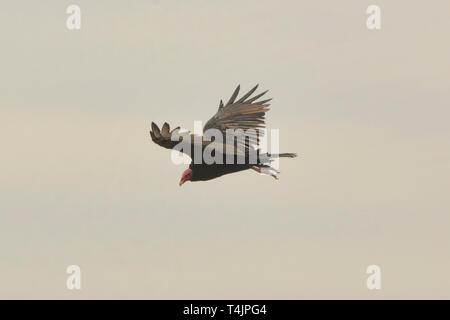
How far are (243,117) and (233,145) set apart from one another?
2.67 ft

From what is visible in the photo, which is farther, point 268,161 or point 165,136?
point 268,161

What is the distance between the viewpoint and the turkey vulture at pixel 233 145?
26.4 metres

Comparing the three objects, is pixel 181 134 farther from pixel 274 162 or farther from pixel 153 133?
pixel 274 162

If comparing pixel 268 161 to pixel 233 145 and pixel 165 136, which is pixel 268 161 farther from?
pixel 165 136

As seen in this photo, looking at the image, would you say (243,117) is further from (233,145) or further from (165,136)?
(165,136)

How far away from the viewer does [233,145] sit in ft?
87.9

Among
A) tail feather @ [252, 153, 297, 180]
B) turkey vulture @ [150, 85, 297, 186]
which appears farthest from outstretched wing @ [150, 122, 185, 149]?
tail feather @ [252, 153, 297, 180]

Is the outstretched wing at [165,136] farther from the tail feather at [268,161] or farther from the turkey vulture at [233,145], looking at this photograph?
the tail feather at [268,161]

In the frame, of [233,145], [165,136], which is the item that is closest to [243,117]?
[233,145]

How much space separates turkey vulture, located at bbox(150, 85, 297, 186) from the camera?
26391mm

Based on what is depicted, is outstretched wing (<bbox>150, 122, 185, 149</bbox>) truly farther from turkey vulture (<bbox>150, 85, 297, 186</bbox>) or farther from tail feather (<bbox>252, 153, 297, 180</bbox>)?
tail feather (<bbox>252, 153, 297, 180</bbox>)

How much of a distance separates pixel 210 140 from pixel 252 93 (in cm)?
150
